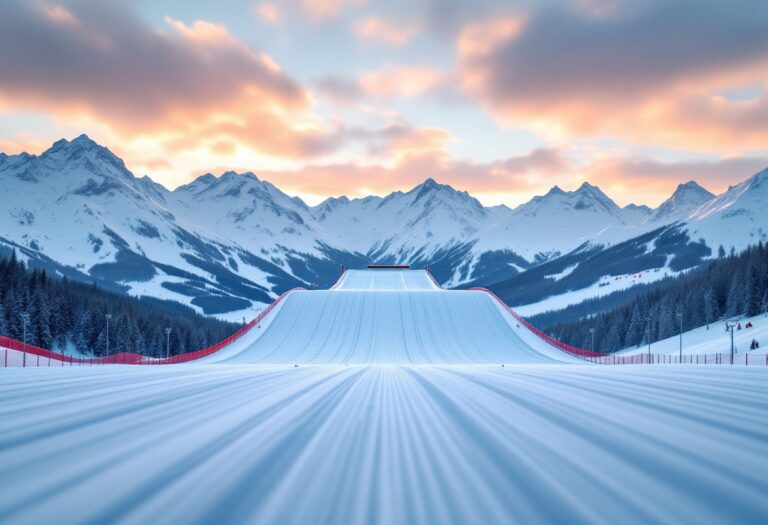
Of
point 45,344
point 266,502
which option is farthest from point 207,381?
point 45,344

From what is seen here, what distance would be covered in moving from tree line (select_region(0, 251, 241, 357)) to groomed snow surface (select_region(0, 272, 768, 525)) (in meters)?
63.1

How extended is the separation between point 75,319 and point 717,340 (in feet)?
286

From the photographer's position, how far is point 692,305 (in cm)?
8950

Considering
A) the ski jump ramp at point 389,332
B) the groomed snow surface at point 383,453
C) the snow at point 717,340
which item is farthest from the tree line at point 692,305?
the groomed snow surface at point 383,453

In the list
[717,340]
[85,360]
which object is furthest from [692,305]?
[85,360]

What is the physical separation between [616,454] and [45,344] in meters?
81.9

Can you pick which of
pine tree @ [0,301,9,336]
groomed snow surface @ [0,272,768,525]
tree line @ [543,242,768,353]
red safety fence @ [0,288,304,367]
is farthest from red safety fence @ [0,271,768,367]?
tree line @ [543,242,768,353]

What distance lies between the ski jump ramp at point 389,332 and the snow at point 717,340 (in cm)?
2308

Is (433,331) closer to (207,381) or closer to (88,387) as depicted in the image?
(207,381)

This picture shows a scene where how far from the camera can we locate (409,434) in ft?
28.2

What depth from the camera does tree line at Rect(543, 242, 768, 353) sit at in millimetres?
79875

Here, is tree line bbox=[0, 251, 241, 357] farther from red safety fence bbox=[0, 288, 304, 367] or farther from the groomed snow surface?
the groomed snow surface

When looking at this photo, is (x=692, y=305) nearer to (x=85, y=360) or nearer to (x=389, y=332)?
(x=389, y=332)

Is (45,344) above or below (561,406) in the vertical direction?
below
